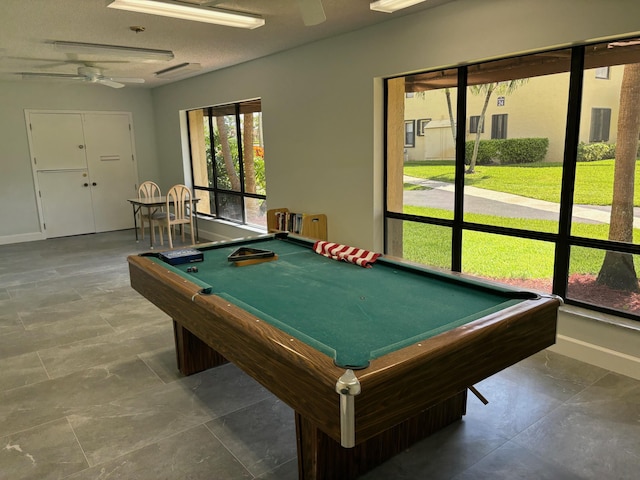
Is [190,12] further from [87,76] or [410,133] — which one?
[87,76]

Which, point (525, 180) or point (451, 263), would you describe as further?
point (451, 263)

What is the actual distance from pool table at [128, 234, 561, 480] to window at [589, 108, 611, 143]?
1.57 m

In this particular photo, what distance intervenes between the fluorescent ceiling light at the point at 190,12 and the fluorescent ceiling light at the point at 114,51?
1.42 m

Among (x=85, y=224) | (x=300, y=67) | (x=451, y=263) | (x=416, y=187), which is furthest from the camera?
(x=85, y=224)

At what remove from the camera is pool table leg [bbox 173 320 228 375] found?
3.00m

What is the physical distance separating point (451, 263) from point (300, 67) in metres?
2.63

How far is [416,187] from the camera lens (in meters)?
4.34

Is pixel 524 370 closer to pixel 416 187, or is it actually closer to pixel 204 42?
pixel 416 187

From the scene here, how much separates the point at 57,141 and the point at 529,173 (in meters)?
7.21

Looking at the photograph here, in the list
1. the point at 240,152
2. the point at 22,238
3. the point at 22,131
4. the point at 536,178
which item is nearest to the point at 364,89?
the point at 536,178

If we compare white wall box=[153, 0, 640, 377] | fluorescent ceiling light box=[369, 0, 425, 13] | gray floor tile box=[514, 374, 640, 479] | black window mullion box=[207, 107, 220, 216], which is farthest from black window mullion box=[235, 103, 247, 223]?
gray floor tile box=[514, 374, 640, 479]

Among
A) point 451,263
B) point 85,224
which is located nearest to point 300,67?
point 451,263

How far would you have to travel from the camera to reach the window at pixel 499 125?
12.0ft

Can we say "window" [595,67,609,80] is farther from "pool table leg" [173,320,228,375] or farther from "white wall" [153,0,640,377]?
"pool table leg" [173,320,228,375]
